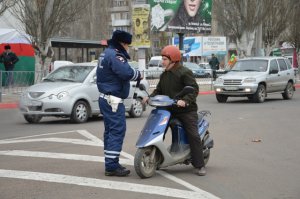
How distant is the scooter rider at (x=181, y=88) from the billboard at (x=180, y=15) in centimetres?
2520

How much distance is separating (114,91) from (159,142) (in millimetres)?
903

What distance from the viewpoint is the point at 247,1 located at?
113 ft

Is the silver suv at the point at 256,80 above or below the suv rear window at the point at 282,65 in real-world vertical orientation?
below

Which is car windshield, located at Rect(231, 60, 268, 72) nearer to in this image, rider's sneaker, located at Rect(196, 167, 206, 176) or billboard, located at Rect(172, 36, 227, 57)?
rider's sneaker, located at Rect(196, 167, 206, 176)

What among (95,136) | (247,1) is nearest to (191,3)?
(247,1)

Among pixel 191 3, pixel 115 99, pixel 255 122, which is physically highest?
pixel 191 3

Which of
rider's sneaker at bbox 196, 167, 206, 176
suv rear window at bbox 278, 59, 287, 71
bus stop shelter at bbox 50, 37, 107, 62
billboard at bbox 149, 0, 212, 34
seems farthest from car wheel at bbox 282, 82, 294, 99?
bus stop shelter at bbox 50, 37, 107, 62

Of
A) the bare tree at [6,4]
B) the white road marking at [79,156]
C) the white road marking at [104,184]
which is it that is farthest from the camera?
the bare tree at [6,4]

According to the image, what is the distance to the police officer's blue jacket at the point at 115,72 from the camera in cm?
741

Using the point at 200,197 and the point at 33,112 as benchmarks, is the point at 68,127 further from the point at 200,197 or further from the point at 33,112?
the point at 200,197

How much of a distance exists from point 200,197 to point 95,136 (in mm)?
5390

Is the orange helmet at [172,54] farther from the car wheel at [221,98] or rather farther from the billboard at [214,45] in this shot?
the billboard at [214,45]

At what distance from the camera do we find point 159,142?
24.2 ft

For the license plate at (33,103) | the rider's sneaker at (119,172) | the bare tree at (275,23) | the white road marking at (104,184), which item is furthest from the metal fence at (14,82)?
the bare tree at (275,23)
